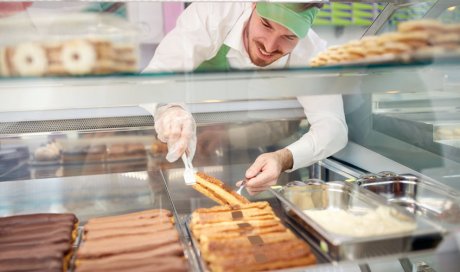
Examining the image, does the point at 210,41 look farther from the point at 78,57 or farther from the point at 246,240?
the point at 246,240

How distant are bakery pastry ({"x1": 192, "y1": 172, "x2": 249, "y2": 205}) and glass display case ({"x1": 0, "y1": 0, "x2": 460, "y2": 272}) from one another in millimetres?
41

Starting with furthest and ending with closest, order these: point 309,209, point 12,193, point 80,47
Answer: point 12,193
point 309,209
point 80,47

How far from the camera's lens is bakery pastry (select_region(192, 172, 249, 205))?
6.15 feet

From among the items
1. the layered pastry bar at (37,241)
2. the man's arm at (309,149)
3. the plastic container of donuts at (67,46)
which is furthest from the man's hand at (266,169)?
the plastic container of donuts at (67,46)

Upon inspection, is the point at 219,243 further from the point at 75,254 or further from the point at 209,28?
the point at 209,28

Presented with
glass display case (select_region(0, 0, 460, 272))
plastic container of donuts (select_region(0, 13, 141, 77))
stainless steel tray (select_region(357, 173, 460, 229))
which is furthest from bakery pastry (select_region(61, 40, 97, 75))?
stainless steel tray (select_region(357, 173, 460, 229))

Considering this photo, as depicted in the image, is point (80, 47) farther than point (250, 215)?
No

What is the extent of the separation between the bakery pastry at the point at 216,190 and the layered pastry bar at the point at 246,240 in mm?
74

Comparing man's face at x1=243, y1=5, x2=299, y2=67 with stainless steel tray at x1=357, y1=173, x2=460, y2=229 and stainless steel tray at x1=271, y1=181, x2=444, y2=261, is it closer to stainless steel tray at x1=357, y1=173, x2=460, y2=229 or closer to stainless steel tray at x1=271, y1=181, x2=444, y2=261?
stainless steel tray at x1=271, y1=181, x2=444, y2=261

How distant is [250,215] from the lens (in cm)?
172

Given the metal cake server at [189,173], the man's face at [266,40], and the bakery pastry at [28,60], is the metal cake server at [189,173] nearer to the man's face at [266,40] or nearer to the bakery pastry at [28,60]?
the man's face at [266,40]

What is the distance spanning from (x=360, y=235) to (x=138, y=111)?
1.01m

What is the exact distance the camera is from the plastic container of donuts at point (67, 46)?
119 centimetres

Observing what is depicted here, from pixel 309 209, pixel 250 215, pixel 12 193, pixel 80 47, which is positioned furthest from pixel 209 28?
pixel 12 193
